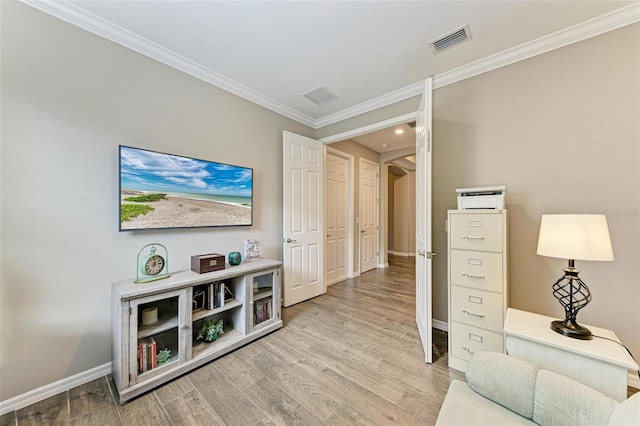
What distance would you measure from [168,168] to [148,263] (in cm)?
84

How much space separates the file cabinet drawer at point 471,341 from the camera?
5.81ft

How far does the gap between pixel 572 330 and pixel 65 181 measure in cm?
345

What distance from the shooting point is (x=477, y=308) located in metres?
1.85

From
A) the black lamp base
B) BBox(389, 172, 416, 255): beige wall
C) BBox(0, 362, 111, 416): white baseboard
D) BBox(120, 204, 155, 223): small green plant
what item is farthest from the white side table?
BBox(389, 172, 416, 255): beige wall

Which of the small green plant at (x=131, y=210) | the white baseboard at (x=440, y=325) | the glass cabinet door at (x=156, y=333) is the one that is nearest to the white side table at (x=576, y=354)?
the white baseboard at (x=440, y=325)

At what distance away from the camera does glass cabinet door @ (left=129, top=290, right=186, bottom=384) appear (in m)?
1.63

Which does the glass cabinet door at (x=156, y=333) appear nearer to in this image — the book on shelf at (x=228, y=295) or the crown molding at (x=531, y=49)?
the book on shelf at (x=228, y=295)

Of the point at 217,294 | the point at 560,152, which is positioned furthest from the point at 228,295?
the point at 560,152

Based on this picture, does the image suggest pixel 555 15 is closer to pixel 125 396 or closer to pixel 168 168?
pixel 168 168

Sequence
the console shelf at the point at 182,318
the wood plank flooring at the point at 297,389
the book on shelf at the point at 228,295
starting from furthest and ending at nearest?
1. the book on shelf at the point at 228,295
2. the console shelf at the point at 182,318
3. the wood plank flooring at the point at 297,389

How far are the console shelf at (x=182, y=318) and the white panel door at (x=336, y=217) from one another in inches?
69.1

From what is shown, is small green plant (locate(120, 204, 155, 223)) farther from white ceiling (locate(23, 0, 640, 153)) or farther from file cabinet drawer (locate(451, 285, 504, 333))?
file cabinet drawer (locate(451, 285, 504, 333))

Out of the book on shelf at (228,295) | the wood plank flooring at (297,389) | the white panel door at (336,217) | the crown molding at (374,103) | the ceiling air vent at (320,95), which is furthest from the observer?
the white panel door at (336,217)

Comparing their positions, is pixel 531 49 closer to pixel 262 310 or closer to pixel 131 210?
pixel 262 310
